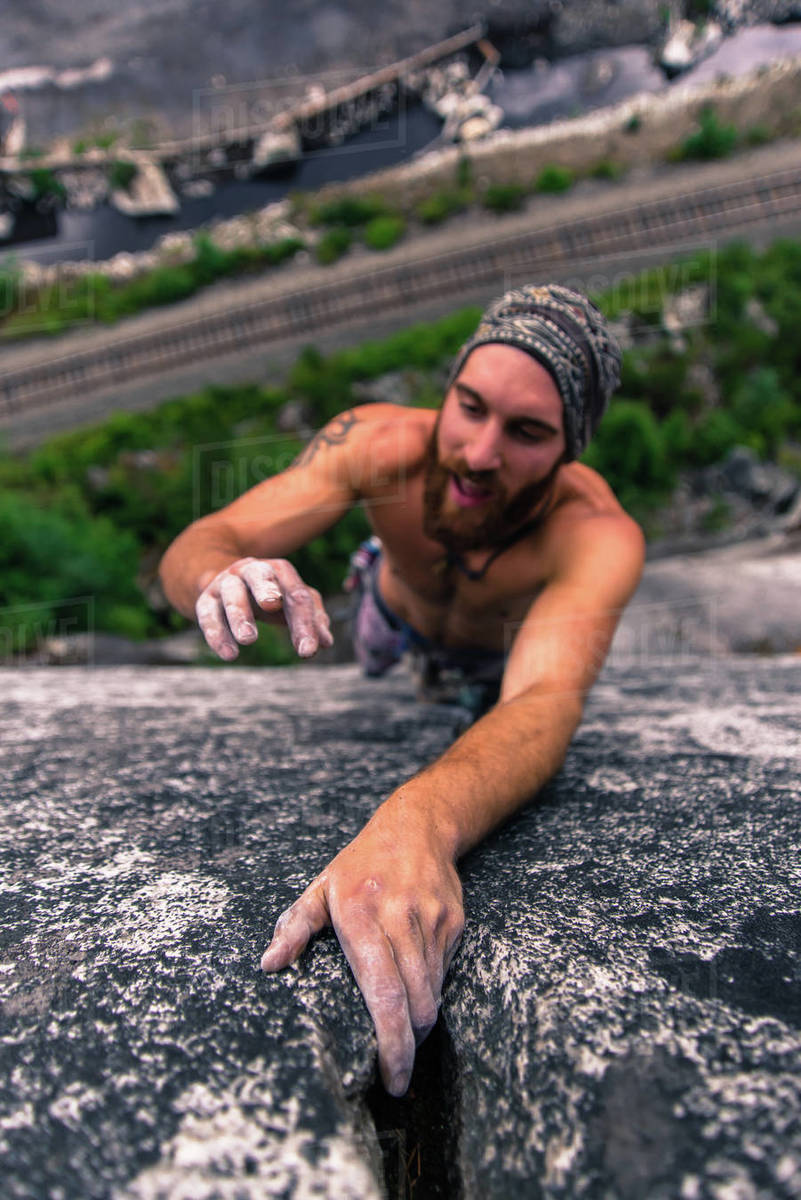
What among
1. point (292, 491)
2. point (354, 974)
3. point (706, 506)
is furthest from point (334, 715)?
point (706, 506)

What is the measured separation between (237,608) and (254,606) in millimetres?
83

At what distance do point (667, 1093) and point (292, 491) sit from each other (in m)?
1.96

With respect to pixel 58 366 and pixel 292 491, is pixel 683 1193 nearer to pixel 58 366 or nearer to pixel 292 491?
pixel 292 491

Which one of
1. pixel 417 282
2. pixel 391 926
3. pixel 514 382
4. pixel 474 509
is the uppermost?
pixel 417 282

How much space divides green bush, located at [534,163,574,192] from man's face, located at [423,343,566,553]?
18450 millimetres

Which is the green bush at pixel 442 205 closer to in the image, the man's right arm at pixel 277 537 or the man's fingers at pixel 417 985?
the man's right arm at pixel 277 537

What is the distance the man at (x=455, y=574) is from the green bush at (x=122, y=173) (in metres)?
20.9

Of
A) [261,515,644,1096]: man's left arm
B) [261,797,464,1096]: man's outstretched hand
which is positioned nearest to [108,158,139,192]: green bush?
[261,515,644,1096]: man's left arm

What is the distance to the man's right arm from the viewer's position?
161cm

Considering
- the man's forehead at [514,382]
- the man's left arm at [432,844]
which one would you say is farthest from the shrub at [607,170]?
the man's left arm at [432,844]

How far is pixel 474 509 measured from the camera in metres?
2.56

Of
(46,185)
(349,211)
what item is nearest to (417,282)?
(349,211)

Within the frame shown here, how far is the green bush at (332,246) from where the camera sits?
18.2 m

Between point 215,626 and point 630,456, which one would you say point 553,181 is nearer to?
point 630,456
